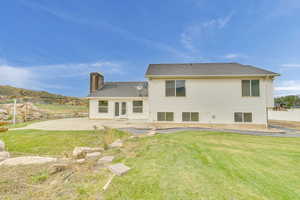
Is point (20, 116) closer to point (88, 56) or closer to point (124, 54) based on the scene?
point (88, 56)

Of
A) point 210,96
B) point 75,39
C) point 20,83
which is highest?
point 75,39

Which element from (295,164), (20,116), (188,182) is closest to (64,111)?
(20,116)

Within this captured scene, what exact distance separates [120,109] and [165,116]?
5606 millimetres

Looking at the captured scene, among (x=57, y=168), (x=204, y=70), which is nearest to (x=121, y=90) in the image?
(x=204, y=70)

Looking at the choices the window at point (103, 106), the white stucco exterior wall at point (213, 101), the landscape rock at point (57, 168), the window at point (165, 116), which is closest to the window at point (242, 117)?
the white stucco exterior wall at point (213, 101)

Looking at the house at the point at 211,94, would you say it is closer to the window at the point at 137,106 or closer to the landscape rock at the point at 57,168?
the window at the point at 137,106

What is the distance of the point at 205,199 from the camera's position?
1766mm

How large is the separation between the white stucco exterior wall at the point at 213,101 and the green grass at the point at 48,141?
414 centimetres

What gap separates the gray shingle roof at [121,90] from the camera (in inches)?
520

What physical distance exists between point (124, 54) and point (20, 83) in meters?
19.1

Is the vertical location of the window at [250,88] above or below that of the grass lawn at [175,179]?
above

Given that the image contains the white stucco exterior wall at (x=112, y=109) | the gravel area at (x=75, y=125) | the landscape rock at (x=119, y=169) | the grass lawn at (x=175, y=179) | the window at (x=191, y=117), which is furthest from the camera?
the white stucco exterior wall at (x=112, y=109)

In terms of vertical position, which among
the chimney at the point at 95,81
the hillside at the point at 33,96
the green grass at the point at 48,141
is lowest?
the green grass at the point at 48,141

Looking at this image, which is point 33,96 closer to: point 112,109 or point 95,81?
point 95,81
